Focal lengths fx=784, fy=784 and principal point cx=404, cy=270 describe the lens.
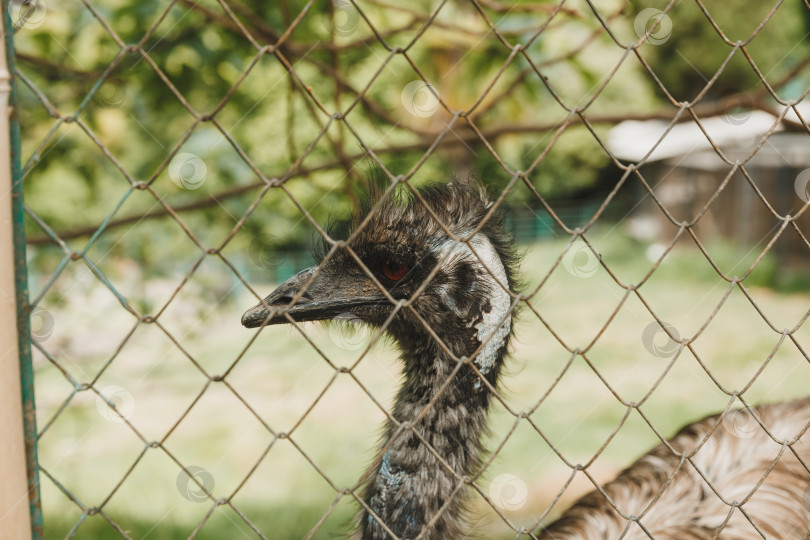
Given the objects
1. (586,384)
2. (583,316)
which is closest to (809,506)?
(586,384)

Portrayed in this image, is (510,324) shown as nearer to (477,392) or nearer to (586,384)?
(477,392)

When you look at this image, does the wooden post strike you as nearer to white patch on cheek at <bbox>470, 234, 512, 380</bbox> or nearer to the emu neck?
the emu neck

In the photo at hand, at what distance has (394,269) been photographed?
7.52 ft

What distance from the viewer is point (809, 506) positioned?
2600 millimetres

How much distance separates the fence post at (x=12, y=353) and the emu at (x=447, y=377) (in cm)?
70

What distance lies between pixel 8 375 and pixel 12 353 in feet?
0.11

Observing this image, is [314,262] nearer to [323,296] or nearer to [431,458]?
[323,296]

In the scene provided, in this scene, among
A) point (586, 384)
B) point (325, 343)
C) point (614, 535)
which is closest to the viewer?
point (614, 535)

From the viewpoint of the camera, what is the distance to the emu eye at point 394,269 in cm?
228

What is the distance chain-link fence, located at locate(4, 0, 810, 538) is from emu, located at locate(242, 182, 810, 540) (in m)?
0.04

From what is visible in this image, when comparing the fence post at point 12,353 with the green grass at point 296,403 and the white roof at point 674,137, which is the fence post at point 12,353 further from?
the white roof at point 674,137

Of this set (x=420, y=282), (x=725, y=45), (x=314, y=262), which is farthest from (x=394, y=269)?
(x=725, y=45)

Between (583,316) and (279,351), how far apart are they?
4029 millimetres

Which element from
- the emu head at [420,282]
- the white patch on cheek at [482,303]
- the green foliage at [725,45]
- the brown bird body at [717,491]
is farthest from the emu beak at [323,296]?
the green foliage at [725,45]
